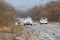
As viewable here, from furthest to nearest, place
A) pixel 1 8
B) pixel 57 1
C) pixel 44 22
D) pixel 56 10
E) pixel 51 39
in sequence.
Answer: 1. pixel 57 1
2. pixel 56 10
3. pixel 44 22
4. pixel 1 8
5. pixel 51 39

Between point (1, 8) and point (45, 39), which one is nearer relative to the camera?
point (45, 39)

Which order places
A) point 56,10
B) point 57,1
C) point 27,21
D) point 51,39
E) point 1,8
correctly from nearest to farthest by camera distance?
point 51,39 < point 1,8 < point 27,21 < point 56,10 < point 57,1

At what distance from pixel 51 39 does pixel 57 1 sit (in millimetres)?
84402

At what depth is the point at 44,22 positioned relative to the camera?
164ft

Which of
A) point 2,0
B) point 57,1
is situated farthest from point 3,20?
point 57,1

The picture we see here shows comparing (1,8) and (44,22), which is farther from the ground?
(1,8)

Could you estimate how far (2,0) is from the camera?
88.3 feet

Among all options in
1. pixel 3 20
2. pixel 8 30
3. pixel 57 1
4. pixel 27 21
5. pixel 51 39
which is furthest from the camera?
pixel 57 1

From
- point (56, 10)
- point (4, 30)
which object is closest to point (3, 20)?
point (4, 30)

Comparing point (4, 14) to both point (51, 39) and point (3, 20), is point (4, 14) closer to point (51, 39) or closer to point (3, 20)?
point (3, 20)

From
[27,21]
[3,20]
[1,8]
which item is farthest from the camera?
[27,21]

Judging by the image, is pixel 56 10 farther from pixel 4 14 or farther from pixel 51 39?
pixel 51 39

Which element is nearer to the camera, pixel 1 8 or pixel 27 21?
pixel 1 8

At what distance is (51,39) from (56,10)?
67.0 m
